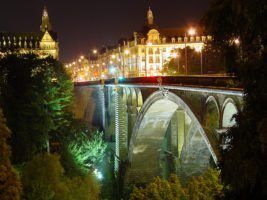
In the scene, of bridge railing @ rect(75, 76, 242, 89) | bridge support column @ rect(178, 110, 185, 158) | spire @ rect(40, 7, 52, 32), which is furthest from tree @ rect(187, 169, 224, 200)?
spire @ rect(40, 7, 52, 32)

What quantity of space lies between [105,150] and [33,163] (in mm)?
24673

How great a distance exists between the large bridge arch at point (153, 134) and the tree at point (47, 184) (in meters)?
8.60

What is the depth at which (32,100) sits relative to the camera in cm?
4103

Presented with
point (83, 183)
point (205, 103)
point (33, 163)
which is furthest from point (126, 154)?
point (205, 103)

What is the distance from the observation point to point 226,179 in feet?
29.5

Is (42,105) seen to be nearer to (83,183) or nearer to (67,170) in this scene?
(67,170)

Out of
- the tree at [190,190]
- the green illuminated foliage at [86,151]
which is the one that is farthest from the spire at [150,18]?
the tree at [190,190]

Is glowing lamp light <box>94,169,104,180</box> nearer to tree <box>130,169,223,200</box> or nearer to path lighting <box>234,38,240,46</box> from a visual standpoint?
tree <box>130,169,223,200</box>

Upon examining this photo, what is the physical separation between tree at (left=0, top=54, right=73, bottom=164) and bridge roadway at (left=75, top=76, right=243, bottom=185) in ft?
20.6

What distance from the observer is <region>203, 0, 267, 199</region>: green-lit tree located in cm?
821

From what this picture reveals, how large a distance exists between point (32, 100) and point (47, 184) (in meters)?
15.1

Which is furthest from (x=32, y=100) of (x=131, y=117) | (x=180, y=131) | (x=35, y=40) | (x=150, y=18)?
(x=35, y=40)

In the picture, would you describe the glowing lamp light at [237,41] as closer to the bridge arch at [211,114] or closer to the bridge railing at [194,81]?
the bridge railing at [194,81]

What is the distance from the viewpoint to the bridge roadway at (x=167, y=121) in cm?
2136
